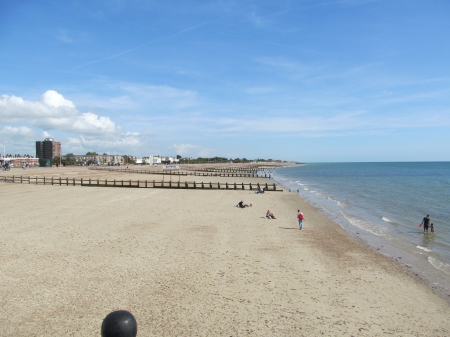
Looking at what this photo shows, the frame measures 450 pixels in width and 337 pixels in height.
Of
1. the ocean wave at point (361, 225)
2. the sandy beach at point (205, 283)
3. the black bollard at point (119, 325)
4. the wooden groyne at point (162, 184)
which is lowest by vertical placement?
the ocean wave at point (361, 225)

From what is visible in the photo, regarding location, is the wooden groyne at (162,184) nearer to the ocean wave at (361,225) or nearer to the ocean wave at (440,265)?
the ocean wave at (361,225)

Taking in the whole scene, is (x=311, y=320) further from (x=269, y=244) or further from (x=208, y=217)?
(x=208, y=217)

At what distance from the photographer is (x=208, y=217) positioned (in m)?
21.8

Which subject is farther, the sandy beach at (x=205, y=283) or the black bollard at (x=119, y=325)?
the sandy beach at (x=205, y=283)

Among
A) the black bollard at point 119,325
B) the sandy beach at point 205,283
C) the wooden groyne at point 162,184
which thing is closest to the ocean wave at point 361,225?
the sandy beach at point 205,283

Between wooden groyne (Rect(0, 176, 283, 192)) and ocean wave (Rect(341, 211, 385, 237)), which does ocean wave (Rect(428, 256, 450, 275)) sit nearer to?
ocean wave (Rect(341, 211, 385, 237))

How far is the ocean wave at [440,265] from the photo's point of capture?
41.9 ft

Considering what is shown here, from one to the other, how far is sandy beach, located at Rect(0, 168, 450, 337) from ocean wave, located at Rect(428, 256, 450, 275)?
166 cm

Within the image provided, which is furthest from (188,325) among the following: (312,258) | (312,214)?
(312,214)

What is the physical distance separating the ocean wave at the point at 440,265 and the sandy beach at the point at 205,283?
1660mm

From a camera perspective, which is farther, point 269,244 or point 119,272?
point 269,244

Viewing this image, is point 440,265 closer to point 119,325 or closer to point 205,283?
point 205,283

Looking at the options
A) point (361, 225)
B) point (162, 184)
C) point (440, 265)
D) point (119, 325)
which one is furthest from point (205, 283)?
point (162, 184)

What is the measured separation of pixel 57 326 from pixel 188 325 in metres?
3.09
